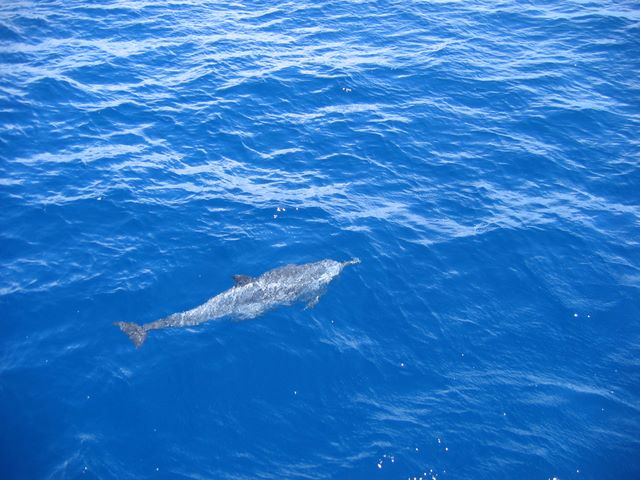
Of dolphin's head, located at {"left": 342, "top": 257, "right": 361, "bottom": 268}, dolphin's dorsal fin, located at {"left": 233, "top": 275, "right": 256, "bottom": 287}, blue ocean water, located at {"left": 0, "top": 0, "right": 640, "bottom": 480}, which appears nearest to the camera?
blue ocean water, located at {"left": 0, "top": 0, "right": 640, "bottom": 480}

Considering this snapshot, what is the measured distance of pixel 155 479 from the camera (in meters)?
15.1

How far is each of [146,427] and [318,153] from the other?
1748cm

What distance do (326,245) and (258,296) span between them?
15.2ft

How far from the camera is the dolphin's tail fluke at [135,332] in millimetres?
18806

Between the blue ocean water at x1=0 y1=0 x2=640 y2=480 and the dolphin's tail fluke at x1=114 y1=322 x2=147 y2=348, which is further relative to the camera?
the dolphin's tail fluke at x1=114 y1=322 x2=147 y2=348

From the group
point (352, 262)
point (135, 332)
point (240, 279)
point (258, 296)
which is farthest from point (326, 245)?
point (135, 332)

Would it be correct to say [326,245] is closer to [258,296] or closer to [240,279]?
[258,296]

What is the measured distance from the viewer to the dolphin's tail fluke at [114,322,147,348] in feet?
61.7

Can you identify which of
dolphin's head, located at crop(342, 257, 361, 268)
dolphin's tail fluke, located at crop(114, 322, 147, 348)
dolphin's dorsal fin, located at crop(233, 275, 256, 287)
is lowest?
dolphin's tail fluke, located at crop(114, 322, 147, 348)

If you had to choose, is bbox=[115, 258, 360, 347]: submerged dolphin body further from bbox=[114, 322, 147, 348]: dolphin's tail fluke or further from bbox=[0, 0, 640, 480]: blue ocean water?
bbox=[0, 0, 640, 480]: blue ocean water

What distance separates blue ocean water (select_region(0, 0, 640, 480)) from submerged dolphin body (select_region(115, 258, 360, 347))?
550mm

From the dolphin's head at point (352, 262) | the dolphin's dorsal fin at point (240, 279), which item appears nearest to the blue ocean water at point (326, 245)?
the dolphin's head at point (352, 262)

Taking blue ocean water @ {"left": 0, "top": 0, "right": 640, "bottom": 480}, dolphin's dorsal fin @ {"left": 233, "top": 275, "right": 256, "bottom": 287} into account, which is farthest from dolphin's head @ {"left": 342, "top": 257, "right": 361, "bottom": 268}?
dolphin's dorsal fin @ {"left": 233, "top": 275, "right": 256, "bottom": 287}

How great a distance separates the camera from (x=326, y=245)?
75.9ft
